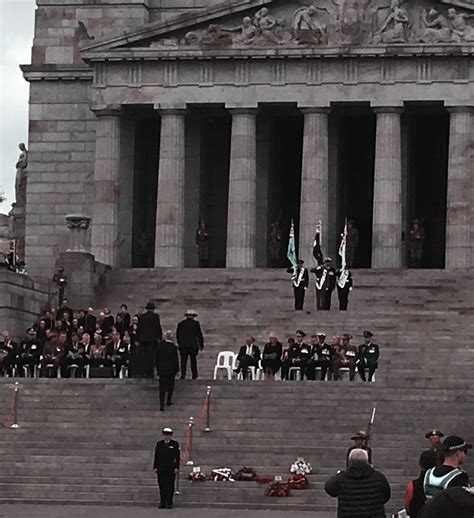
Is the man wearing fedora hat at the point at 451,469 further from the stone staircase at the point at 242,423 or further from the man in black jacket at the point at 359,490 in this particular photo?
the stone staircase at the point at 242,423

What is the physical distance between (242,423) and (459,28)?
88.8ft

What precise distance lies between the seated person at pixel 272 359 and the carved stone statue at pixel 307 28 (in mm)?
22011

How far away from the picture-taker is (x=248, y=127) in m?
65.5

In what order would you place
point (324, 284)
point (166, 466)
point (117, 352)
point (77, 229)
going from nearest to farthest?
point (166, 466) → point (117, 352) → point (324, 284) → point (77, 229)

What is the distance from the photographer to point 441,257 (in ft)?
227

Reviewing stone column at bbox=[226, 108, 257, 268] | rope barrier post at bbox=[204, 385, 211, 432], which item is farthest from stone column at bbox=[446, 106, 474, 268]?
rope barrier post at bbox=[204, 385, 211, 432]

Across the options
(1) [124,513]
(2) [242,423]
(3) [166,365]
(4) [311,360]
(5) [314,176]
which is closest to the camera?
(1) [124,513]

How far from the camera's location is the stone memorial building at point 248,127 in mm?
64000

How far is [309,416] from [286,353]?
4.96 meters

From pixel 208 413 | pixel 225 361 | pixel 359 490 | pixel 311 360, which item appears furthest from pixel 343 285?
pixel 359 490

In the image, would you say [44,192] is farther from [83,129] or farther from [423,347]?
[423,347]

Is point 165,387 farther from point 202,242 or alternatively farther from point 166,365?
point 202,242

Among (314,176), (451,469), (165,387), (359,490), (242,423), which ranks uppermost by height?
(314,176)

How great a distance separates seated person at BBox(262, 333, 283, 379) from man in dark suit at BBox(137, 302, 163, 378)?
2.84 m
